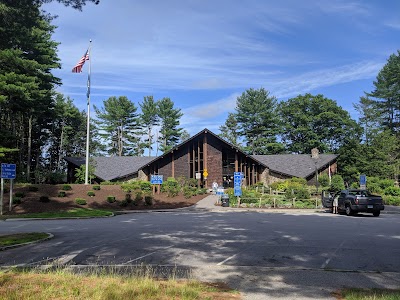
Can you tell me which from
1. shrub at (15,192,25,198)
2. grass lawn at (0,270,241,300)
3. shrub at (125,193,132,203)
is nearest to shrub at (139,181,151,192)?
shrub at (125,193,132,203)

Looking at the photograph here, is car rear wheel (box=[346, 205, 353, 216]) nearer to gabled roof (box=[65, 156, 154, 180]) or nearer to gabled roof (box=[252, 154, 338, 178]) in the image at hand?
gabled roof (box=[252, 154, 338, 178])

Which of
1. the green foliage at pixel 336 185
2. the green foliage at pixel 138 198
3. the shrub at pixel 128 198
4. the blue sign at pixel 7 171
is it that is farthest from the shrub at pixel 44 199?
the green foliage at pixel 336 185

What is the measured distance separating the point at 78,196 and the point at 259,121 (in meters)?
52.8

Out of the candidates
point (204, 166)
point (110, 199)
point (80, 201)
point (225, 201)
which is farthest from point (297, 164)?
point (80, 201)

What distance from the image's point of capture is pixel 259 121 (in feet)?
259

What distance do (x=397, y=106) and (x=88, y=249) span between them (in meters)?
76.7

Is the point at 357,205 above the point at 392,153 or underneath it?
underneath

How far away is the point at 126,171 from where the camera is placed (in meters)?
49.1

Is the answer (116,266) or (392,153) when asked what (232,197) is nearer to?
(116,266)

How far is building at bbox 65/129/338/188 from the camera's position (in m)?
47.7

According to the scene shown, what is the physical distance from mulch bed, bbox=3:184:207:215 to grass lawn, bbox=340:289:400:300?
2552 centimetres

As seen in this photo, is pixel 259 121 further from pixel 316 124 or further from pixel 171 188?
pixel 171 188

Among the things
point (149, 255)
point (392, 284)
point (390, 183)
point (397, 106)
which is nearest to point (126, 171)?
point (390, 183)

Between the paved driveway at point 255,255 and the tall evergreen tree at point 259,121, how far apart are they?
210 ft
